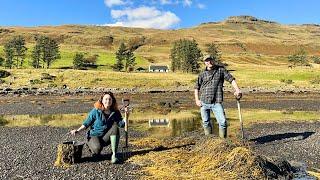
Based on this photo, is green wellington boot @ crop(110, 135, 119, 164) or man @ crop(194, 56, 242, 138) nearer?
green wellington boot @ crop(110, 135, 119, 164)

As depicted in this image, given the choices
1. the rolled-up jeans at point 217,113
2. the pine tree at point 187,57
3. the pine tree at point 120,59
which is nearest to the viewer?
the rolled-up jeans at point 217,113

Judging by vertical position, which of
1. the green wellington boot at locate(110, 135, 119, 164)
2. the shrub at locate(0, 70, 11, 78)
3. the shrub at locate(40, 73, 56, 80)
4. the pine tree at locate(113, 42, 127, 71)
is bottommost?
the green wellington boot at locate(110, 135, 119, 164)

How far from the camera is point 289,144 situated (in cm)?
2009

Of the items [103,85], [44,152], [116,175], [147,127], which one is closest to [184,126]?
[147,127]

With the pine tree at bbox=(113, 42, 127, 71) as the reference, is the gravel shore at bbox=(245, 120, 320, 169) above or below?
below

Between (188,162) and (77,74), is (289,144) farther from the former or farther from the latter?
(77,74)

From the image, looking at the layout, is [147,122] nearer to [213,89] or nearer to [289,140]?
[289,140]

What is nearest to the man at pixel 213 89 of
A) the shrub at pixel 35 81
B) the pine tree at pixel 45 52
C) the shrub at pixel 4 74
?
the shrub at pixel 35 81

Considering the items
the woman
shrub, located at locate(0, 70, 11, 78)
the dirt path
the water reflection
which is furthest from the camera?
shrub, located at locate(0, 70, 11, 78)

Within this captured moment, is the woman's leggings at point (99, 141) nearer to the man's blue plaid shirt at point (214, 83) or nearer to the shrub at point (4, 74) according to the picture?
the man's blue plaid shirt at point (214, 83)

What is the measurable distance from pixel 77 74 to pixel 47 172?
260 ft

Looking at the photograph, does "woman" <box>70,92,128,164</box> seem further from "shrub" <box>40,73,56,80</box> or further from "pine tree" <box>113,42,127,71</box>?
"pine tree" <box>113,42,127,71</box>

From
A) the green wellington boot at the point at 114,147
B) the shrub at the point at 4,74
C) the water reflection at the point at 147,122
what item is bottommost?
the water reflection at the point at 147,122

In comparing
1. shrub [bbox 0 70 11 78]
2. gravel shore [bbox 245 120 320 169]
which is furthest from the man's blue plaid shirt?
shrub [bbox 0 70 11 78]
